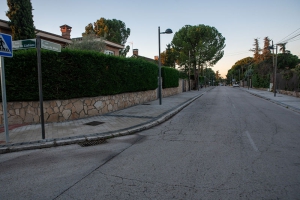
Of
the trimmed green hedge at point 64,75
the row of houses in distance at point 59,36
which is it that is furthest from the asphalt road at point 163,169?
the row of houses in distance at point 59,36

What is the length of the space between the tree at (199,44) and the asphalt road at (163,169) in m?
35.9

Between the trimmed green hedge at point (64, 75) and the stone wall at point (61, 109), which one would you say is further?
the stone wall at point (61, 109)

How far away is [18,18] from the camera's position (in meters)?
13.6

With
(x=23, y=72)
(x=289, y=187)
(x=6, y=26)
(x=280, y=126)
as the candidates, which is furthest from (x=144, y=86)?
(x=289, y=187)

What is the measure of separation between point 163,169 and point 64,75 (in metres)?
6.68

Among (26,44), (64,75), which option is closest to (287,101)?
(64,75)

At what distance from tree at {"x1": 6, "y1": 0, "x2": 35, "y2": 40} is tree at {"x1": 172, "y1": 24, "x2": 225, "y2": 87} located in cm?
3043

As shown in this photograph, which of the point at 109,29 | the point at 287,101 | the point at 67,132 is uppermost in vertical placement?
the point at 109,29

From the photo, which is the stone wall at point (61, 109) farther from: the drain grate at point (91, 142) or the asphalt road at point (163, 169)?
the asphalt road at point (163, 169)

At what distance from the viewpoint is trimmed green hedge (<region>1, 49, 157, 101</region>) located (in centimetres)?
793

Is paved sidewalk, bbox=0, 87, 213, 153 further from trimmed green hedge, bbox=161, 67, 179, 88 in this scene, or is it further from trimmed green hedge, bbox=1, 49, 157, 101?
trimmed green hedge, bbox=161, 67, 179, 88

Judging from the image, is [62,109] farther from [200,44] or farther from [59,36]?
[200,44]

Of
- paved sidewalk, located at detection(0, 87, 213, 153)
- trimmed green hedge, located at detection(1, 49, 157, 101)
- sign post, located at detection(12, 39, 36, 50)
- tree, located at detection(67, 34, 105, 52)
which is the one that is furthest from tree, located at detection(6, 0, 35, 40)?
sign post, located at detection(12, 39, 36, 50)

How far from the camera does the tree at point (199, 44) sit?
3994cm
